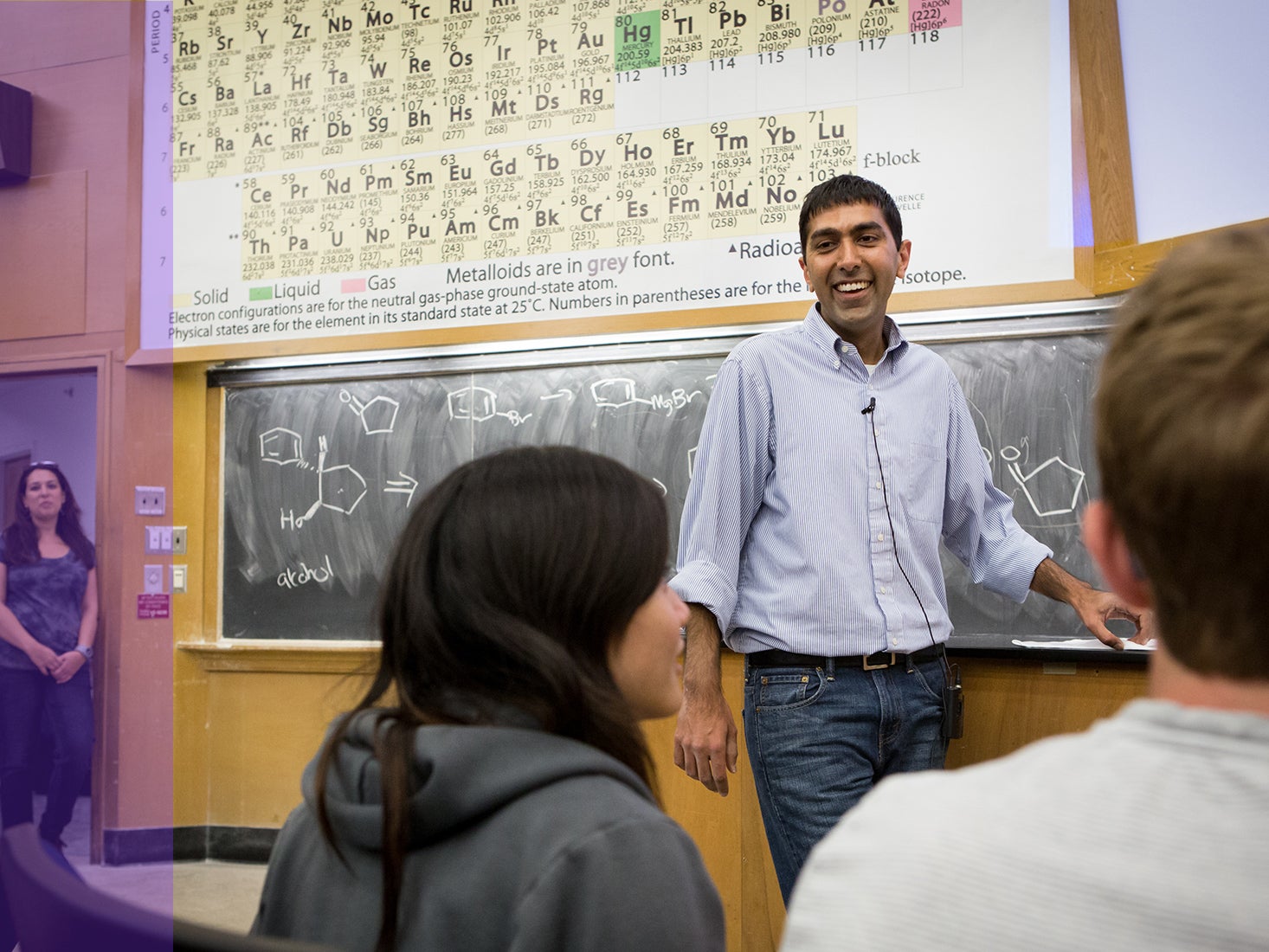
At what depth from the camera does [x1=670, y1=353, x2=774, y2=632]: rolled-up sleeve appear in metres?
1.86

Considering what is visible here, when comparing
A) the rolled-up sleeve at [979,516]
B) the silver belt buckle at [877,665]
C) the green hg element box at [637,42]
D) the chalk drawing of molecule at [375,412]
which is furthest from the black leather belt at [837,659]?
the chalk drawing of molecule at [375,412]

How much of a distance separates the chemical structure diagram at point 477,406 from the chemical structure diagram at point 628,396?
28cm

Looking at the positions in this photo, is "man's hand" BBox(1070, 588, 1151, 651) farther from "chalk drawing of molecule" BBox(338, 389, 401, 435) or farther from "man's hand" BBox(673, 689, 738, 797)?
"chalk drawing of molecule" BBox(338, 389, 401, 435)

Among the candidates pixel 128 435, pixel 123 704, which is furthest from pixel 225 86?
pixel 123 704

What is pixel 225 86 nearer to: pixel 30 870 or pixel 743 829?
pixel 743 829

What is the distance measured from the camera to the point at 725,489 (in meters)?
1.90

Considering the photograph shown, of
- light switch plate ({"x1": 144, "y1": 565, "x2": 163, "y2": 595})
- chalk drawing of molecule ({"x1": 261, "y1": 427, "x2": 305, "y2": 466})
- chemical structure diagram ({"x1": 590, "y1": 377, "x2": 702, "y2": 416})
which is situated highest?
chemical structure diagram ({"x1": 590, "y1": 377, "x2": 702, "y2": 416})

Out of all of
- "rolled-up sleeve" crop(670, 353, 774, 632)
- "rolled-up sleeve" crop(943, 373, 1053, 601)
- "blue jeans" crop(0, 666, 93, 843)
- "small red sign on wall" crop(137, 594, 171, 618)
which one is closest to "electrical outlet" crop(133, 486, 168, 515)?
"small red sign on wall" crop(137, 594, 171, 618)

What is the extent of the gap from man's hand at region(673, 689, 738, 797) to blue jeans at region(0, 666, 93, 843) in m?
2.98

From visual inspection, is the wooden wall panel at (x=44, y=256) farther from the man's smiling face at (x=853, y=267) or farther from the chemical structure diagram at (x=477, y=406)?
the man's smiling face at (x=853, y=267)

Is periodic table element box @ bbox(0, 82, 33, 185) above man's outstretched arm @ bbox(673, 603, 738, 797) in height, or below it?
above

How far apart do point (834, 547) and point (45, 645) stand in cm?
325

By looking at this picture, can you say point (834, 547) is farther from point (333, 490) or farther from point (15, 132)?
point (15, 132)

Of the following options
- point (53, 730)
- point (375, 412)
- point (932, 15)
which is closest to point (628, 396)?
point (375, 412)
